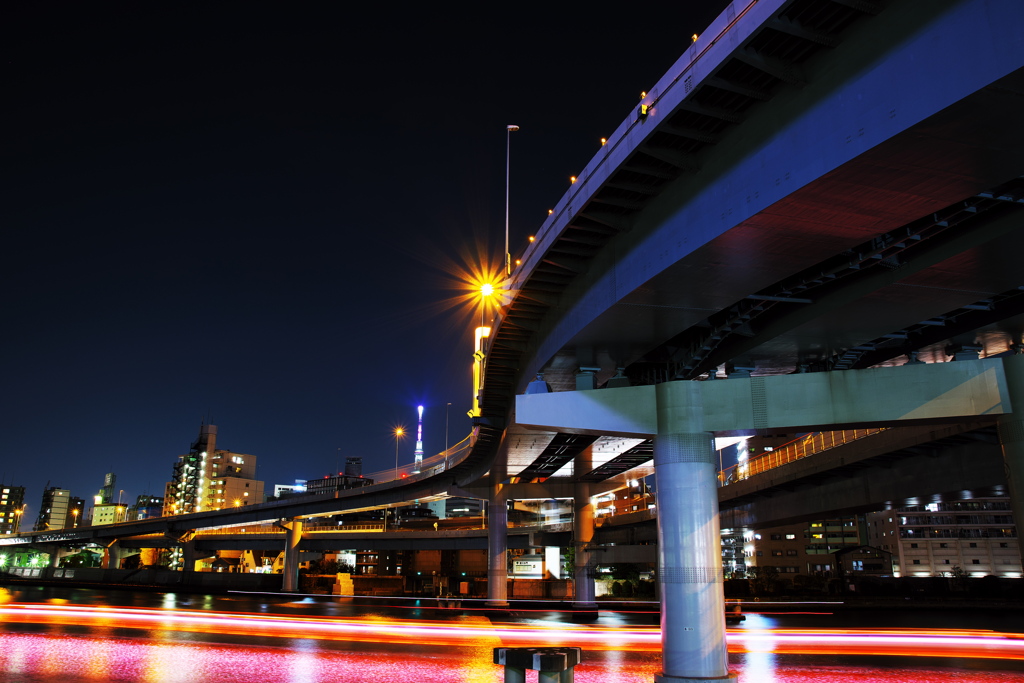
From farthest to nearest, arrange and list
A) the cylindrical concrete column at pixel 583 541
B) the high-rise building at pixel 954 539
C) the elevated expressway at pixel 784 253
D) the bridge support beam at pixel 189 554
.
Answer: the high-rise building at pixel 954 539 < the bridge support beam at pixel 189 554 < the cylindrical concrete column at pixel 583 541 < the elevated expressway at pixel 784 253

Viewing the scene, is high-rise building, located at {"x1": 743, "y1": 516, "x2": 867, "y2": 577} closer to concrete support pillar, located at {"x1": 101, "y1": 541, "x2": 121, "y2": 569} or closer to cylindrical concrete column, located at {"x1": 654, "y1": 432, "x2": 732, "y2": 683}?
concrete support pillar, located at {"x1": 101, "y1": 541, "x2": 121, "y2": 569}

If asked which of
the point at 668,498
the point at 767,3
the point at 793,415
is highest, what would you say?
the point at 767,3

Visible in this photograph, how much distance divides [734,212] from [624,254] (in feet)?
13.8

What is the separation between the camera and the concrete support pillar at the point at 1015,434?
17422mm

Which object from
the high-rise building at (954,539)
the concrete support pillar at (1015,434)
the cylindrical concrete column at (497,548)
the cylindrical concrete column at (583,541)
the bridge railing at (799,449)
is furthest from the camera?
the high-rise building at (954,539)

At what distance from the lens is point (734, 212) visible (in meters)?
12.2

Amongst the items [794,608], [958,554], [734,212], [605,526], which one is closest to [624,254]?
[734,212]

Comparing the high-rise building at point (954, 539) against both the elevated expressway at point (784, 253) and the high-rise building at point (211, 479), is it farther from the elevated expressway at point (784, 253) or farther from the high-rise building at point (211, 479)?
the high-rise building at point (211, 479)

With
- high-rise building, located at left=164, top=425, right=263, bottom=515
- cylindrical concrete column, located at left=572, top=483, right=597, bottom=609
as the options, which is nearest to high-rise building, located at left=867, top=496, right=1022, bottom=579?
cylindrical concrete column, located at left=572, top=483, right=597, bottom=609

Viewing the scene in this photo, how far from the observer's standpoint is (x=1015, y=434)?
698 inches

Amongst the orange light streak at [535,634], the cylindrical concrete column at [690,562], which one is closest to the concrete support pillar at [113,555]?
the orange light streak at [535,634]

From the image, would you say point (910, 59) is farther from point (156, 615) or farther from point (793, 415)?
point (156, 615)

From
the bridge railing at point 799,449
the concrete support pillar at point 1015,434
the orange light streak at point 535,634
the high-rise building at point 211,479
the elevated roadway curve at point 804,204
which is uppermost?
the high-rise building at point 211,479

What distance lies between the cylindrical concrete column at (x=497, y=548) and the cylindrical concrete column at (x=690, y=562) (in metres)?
37.8
